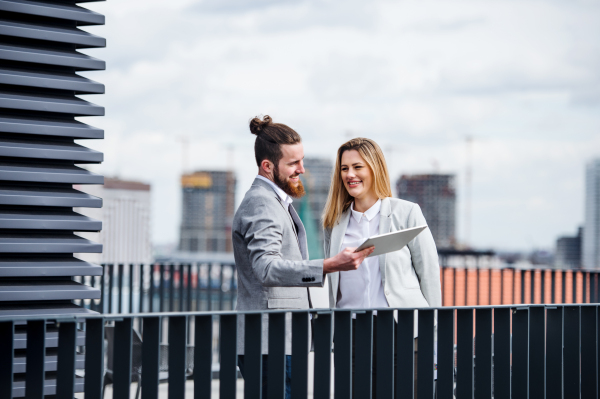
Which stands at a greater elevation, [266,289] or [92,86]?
[92,86]

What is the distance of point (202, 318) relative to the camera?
3.03m

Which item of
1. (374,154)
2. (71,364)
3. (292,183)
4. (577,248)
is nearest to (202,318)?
(71,364)

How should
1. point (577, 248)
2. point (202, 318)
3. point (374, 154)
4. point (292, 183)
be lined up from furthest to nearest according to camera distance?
point (577, 248) → point (374, 154) → point (292, 183) → point (202, 318)

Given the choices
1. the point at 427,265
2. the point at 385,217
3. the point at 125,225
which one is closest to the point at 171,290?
the point at 125,225

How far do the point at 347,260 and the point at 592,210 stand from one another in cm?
12855

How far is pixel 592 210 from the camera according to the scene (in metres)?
120

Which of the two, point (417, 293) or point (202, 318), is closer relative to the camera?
point (202, 318)

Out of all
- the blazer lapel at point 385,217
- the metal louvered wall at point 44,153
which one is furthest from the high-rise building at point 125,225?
the blazer lapel at point 385,217

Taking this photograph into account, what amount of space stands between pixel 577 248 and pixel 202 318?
12794 centimetres

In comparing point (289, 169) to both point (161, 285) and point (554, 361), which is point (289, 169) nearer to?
point (554, 361)

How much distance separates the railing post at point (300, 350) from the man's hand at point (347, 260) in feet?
0.89

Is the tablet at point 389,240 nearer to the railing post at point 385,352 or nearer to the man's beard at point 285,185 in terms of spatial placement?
the railing post at point 385,352

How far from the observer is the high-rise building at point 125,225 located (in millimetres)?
10891

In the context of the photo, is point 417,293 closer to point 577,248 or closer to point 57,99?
point 57,99
